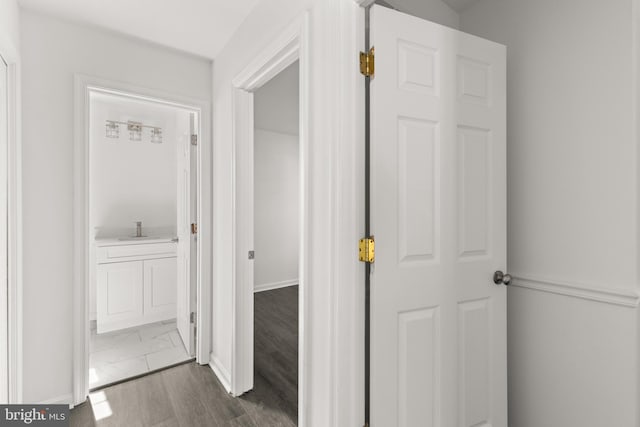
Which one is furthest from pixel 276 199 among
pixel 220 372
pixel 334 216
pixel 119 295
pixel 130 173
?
pixel 334 216

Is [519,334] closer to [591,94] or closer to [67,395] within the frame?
[591,94]

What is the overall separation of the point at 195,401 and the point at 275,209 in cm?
299

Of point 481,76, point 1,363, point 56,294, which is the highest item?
point 481,76

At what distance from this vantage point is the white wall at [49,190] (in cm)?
185

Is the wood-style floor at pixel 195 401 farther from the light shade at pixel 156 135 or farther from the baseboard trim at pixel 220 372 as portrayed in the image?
the light shade at pixel 156 135

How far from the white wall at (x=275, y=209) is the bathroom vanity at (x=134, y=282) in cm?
131

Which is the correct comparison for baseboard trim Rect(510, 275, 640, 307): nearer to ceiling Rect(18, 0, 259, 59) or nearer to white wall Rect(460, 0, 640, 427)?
white wall Rect(460, 0, 640, 427)

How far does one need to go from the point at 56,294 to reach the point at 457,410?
2461mm

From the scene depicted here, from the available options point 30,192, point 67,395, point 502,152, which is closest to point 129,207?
point 30,192

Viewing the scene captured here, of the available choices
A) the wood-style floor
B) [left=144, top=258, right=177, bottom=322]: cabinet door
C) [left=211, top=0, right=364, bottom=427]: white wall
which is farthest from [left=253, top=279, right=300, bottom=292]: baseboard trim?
[left=211, top=0, right=364, bottom=427]: white wall

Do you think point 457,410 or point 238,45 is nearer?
point 457,410

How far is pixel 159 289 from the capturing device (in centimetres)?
341

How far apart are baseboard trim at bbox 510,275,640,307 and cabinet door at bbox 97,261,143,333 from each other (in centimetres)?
350

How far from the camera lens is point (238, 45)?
6.80ft
